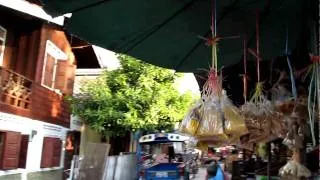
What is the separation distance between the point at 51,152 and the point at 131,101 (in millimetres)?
3499

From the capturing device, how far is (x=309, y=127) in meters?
2.37

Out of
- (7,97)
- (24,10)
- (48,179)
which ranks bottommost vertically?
(48,179)

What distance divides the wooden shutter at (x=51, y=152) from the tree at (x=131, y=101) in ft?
5.06

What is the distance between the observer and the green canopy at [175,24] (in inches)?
96.6

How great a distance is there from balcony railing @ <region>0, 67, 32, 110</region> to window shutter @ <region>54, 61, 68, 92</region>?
2454 mm

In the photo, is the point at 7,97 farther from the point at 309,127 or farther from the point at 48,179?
the point at 309,127

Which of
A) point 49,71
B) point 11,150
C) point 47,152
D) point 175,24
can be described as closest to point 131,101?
point 49,71

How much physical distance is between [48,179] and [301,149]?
1431 centimetres

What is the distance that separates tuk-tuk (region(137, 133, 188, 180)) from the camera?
13.5m

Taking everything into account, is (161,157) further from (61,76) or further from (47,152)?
(61,76)

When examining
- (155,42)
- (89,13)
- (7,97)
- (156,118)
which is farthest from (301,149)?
(156,118)

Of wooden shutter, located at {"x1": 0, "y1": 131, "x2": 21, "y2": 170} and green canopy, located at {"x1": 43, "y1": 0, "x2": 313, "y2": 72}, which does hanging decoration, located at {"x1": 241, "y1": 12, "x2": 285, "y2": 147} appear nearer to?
green canopy, located at {"x1": 43, "y1": 0, "x2": 313, "y2": 72}

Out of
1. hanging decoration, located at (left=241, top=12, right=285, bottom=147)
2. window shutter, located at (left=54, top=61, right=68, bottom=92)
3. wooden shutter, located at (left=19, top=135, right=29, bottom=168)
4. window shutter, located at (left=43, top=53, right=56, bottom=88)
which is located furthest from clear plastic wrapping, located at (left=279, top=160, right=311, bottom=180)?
window shutter, located at (left=54, top=61, right=68, bottom=92)

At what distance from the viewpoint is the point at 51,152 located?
Answer: 15508 mm
